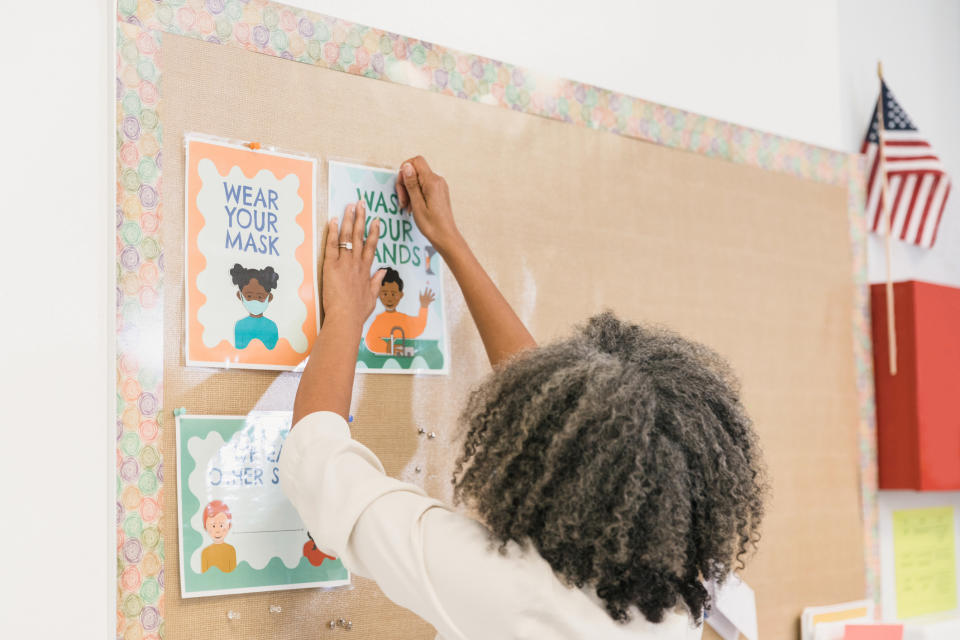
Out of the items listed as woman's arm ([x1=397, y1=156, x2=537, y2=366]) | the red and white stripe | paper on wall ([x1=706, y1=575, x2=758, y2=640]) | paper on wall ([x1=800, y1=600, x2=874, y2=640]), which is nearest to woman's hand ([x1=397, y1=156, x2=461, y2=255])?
woman's arm ([x1=397, y1=156, x2=537, y2=366])

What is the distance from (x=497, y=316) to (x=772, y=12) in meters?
0.92

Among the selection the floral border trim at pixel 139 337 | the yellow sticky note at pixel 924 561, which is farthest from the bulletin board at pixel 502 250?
the yellow sticky note at pixel 924 561

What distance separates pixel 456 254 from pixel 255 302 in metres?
0.26

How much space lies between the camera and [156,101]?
1.03 meters

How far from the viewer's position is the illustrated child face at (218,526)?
1027mm

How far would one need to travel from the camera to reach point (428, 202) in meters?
1.19

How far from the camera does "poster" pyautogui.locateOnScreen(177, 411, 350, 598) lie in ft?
3.34

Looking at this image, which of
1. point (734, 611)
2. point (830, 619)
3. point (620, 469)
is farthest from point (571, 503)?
point (830, 619)

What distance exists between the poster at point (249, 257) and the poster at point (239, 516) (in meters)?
0.08

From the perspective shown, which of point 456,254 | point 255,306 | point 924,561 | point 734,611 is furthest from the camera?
point 924,561

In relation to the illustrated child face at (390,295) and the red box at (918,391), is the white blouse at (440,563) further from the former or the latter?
the red box at (918,391)

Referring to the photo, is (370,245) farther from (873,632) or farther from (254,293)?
(873,632)
